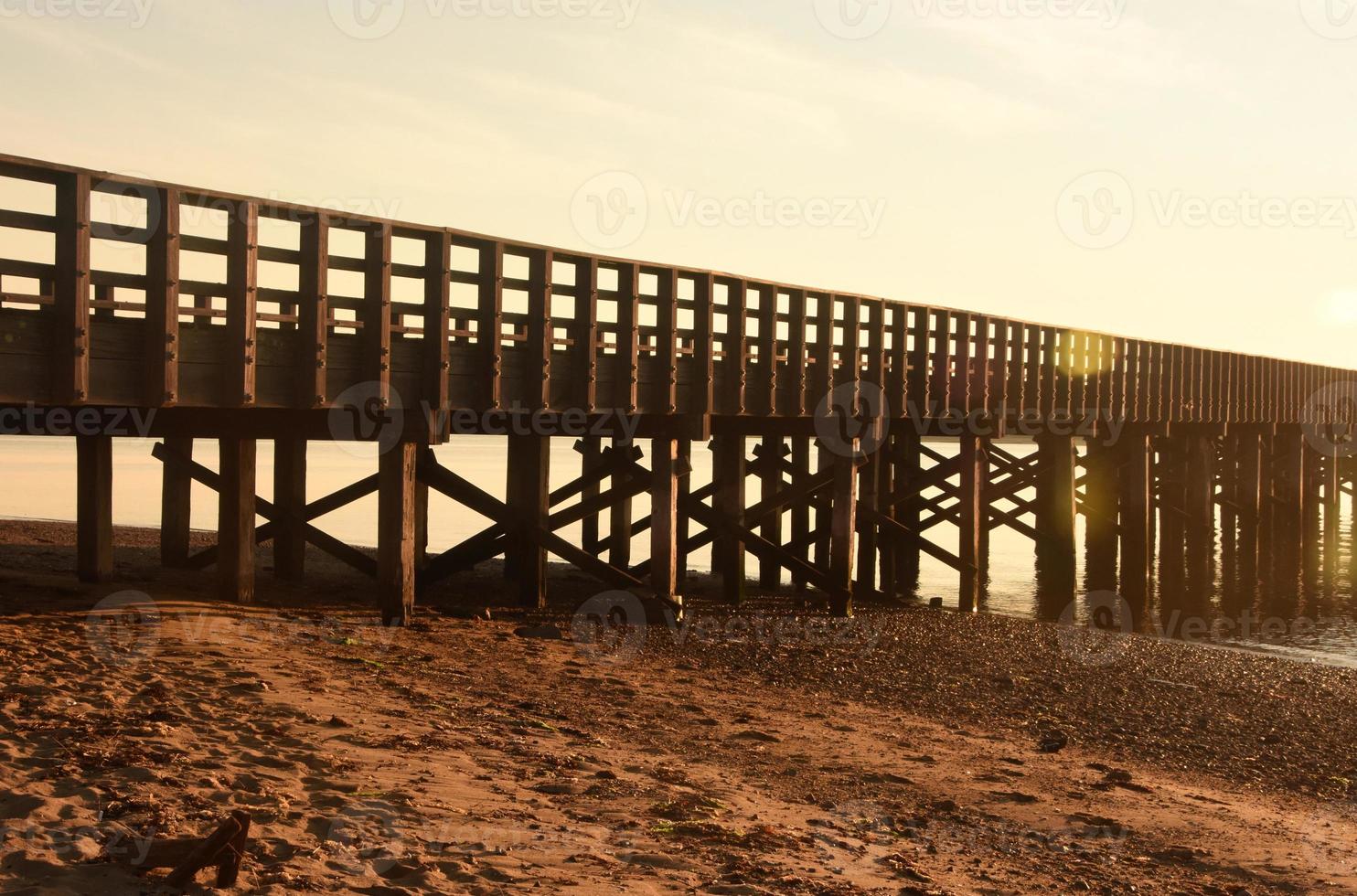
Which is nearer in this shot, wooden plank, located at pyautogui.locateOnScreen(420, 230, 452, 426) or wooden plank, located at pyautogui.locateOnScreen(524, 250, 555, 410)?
wooden plank, located at pyautogui.locateOnScreen(420, 230, 452, 426)

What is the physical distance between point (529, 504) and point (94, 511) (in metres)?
4.63

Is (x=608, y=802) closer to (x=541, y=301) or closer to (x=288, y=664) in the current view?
(x=288, y=664)

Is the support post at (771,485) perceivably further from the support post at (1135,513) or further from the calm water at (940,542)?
the support post at (1135,513)

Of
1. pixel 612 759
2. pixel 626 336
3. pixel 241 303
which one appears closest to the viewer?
pixel 612 759

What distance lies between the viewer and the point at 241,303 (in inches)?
404

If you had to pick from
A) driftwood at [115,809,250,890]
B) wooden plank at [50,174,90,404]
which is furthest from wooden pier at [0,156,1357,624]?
driftwood at [115,809,250,890]

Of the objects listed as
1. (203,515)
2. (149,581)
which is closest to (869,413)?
(149,581)

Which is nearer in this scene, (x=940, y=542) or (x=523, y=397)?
(x=523, y=397)

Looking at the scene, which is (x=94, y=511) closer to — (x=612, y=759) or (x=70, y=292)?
(x=70, y=292)

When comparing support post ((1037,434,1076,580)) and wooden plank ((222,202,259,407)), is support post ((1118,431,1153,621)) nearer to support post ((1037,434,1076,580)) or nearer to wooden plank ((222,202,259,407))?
support post ((1037,434,1076,580))

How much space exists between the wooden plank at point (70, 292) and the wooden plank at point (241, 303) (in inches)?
49.2

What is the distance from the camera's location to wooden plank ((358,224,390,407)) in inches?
452

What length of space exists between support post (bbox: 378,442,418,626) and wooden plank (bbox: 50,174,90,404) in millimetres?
3249

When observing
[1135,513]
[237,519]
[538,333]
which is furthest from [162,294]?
[1135,513]
